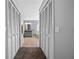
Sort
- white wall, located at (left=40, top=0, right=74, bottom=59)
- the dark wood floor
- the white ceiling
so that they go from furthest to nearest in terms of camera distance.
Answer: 1. the white ceiling
2. the dark wood floor
3. white wall, located at (left=40, top=0, right=74, bottom=59)

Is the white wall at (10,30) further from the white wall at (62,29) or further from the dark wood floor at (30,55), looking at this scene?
the white wall at (62,29)

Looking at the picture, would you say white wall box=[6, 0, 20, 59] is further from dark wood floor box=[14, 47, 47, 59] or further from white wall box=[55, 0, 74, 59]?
white wall box=[55, 0, 74, 59]

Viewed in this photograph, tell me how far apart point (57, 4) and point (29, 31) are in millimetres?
12269

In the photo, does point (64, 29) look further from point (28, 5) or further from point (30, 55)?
point (28, 5)

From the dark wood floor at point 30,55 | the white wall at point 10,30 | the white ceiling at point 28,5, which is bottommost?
the dark wood floor at point 30,55

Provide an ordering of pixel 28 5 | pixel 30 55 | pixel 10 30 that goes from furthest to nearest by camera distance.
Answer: pixel 28 5 → pixel 30 55 → pixel 10 30

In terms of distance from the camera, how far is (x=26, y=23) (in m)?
15.2

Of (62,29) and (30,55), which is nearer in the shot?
(62,29)

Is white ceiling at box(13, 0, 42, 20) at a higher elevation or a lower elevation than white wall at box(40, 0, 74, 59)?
higher

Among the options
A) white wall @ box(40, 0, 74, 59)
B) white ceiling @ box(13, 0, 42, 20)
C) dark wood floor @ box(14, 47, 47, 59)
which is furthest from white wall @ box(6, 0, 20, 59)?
white wall @ box(40, 0, 74, 59)

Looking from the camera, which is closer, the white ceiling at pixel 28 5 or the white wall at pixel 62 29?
the white wall at pixel 62 29

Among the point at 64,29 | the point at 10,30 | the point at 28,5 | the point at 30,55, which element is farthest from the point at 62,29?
the point at 28,5

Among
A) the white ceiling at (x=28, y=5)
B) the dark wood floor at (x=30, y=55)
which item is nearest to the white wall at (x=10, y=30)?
the dark wood floor at (x=30, y=55)

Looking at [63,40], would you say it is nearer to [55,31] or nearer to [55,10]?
[55,31]
